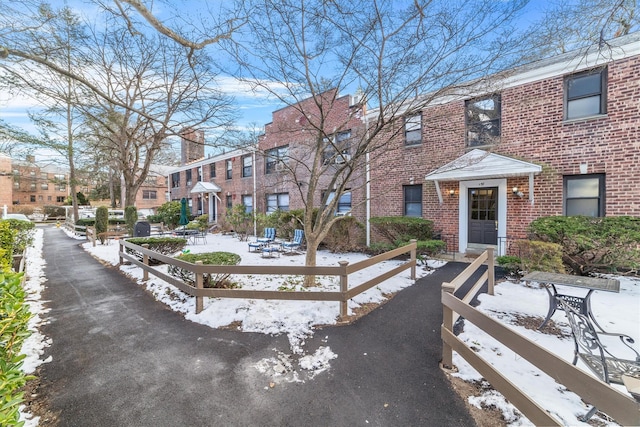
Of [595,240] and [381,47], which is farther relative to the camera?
[595,240]

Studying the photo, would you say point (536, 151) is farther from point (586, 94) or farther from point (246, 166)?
point (246, 166)

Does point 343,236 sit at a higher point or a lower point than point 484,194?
lower

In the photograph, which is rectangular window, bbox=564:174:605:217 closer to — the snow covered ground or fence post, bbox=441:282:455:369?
the snow covered ground

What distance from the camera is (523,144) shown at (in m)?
8.65

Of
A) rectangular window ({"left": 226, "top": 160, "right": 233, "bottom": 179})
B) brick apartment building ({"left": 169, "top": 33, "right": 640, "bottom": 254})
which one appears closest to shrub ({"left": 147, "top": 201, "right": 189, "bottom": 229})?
rectangular window ({"left": 226, "top": 160, "right": 233, "bottom": 179})

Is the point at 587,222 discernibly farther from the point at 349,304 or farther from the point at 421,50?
the point at 349,304

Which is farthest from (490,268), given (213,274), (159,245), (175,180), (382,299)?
(175,180)

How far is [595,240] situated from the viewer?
6.36 m

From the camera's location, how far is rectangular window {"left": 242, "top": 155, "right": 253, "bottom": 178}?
17.9 metres

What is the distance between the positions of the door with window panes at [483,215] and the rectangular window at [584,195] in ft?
6.05

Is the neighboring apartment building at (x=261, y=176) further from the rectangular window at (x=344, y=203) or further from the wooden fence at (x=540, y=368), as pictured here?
the wooden fence at (x=540, y=368)

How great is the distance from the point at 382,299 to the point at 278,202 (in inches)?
460

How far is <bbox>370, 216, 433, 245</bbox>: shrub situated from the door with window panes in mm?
1493

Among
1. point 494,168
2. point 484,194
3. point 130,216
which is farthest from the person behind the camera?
point 130,216
